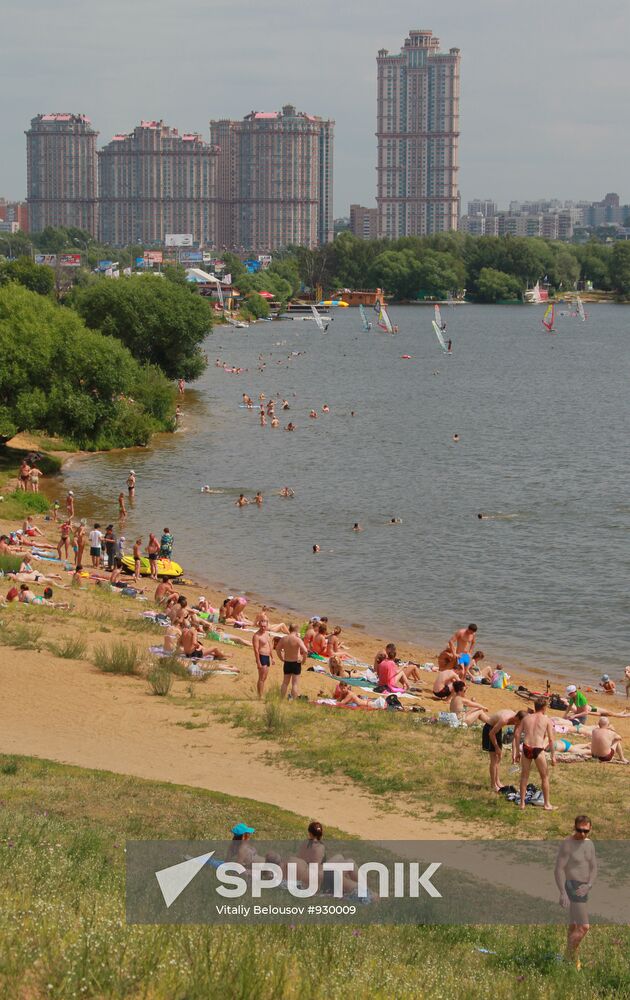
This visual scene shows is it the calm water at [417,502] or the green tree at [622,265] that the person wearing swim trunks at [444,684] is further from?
the green tree at [622,265]

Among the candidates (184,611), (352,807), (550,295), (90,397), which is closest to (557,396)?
(90,397)

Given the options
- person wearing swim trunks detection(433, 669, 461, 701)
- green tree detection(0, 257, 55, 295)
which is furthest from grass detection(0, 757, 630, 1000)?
green tree detection(0, 257, 55, 295)

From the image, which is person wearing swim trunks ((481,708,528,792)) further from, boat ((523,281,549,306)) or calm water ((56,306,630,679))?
boat ((523,281,549,306))

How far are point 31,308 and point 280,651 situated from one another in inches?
1031

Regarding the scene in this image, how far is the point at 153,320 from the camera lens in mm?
59875

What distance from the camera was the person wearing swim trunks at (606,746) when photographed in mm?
16859

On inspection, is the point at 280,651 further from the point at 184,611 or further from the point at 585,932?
the point at 585,932

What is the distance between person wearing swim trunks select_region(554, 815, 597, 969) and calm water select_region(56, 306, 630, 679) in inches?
538

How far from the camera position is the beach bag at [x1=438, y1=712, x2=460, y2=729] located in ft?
58.6

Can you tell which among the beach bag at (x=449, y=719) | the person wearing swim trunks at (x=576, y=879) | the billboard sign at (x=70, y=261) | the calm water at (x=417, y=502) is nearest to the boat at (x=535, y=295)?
the billboard sign at (x=70, y=261)

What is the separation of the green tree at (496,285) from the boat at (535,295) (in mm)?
1203

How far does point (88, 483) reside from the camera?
4091cm

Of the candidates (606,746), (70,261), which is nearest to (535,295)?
(70,261)

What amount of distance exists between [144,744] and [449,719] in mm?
4367
